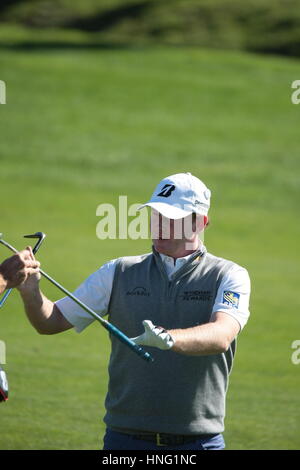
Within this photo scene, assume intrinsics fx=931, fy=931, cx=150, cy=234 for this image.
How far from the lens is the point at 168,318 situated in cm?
502

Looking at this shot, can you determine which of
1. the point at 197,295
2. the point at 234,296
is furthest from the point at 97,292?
the point at 234,296

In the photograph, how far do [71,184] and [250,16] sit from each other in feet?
52.1

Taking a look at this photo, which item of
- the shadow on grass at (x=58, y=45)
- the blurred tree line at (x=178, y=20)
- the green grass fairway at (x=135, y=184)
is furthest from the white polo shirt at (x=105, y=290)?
the blurred tree line at (x=178, y=20)

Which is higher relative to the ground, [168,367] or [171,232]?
[171,232]

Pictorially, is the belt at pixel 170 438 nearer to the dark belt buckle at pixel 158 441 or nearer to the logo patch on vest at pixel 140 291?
the dark belt buckle at pixel 158 441

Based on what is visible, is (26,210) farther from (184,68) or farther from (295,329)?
(184,68)

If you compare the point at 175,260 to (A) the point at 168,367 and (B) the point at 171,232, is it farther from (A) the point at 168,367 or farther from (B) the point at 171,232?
(A) the point at 168,367

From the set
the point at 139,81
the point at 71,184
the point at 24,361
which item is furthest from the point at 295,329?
the point at 139,81

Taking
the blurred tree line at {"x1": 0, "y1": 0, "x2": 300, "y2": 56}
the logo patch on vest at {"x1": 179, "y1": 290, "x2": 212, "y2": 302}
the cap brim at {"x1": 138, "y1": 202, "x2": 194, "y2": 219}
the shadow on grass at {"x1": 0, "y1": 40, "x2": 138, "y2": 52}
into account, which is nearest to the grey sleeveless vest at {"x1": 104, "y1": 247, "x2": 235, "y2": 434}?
the logo patch on vest at {"x1": 179, "y1": 290, "x2": 212, "y2": 302}

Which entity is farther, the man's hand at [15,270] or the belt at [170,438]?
the belt at [170,438]

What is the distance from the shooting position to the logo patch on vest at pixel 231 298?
491 centimetres

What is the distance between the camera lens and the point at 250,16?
34719 mm

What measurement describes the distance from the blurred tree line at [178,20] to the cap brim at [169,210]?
28887 millimetres

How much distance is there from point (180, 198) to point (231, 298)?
663mm
